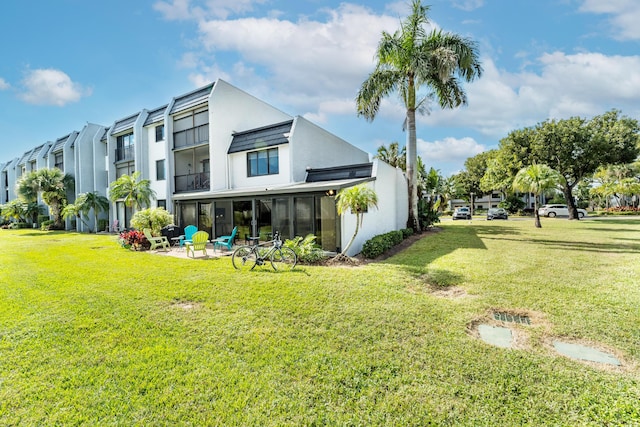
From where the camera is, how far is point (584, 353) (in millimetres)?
4340

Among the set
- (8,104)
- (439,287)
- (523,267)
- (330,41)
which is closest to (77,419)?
(439,287)

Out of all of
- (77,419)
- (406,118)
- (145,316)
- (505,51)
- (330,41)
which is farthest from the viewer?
(406,118)

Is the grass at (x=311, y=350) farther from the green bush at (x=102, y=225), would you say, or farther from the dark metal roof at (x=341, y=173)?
the green bush at (x=102, y=225)

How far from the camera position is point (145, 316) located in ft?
18.6

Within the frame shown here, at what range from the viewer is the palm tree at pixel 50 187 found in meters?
28.7

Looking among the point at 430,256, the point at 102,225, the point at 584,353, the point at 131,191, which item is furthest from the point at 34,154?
the point at 584,353

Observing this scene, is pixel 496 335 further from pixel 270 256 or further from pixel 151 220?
pixel 151 220

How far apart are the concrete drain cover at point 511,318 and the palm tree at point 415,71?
41.5ft

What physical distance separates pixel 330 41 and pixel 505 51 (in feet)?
31.1

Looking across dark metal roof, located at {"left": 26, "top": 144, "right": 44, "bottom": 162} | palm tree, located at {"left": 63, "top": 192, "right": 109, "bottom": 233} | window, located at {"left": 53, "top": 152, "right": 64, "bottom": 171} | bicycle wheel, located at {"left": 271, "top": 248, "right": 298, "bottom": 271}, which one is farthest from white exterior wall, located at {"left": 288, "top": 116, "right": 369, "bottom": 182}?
dark metal roof, located at {"left": 26, "top": 144, "right": 44, "bottom": 162}

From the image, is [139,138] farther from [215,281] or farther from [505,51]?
[505,51]

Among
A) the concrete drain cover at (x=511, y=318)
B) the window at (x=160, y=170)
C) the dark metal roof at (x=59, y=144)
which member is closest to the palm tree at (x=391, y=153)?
the window at (x=160, y=170)

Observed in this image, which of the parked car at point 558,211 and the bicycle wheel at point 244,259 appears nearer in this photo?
the bicycle wheel at point 244,259

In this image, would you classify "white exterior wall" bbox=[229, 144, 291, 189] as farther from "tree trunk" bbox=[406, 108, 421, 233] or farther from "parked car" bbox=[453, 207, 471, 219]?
"parked car" bbox=[453, 207, 471, 219]
